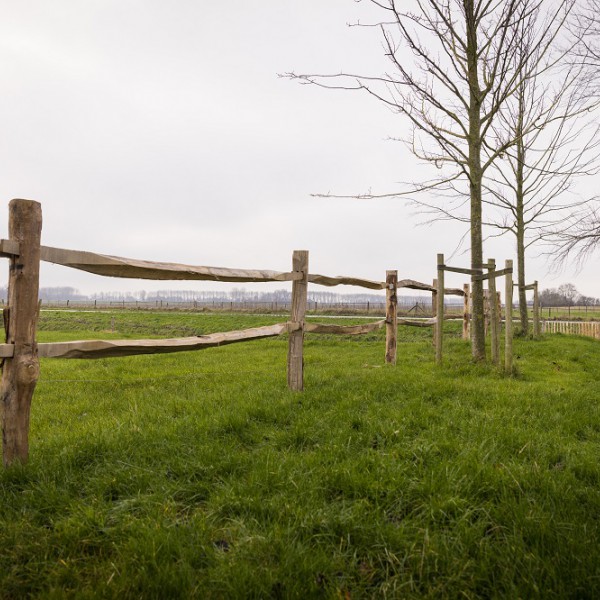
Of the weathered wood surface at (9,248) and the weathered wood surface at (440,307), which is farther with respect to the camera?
the weathered wood surface at (440,307)

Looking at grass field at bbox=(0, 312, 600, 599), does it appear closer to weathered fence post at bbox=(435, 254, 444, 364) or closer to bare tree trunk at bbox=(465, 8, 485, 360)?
weathered fence post at bbox=(435, 254, 444, 364)

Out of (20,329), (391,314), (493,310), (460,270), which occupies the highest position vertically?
(460,270)

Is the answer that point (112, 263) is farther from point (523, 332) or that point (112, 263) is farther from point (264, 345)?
point (523, 332)

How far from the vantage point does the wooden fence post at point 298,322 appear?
5.33m

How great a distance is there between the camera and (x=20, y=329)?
9.79ft

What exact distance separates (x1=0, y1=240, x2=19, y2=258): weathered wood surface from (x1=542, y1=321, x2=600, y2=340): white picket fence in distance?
21476 millimetres

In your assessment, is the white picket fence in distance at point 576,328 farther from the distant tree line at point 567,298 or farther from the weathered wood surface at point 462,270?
the distant tree line at point 567,298

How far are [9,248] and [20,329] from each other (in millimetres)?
579

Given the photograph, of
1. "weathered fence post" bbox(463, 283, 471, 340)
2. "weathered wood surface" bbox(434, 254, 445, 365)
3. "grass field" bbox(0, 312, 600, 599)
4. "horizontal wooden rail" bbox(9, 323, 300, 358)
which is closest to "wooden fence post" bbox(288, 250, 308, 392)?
"grass field" bbox(0, 312, 600, 599)

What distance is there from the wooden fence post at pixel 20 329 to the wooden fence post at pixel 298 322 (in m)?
2.95

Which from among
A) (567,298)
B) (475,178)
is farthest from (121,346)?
Answer: (567,298)

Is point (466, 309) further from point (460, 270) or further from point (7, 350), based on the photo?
point (7, 350)

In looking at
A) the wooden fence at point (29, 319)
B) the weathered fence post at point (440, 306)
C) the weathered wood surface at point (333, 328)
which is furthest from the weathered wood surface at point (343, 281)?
the wooden fence at point (29, 319)

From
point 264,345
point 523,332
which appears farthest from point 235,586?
point 523,332
